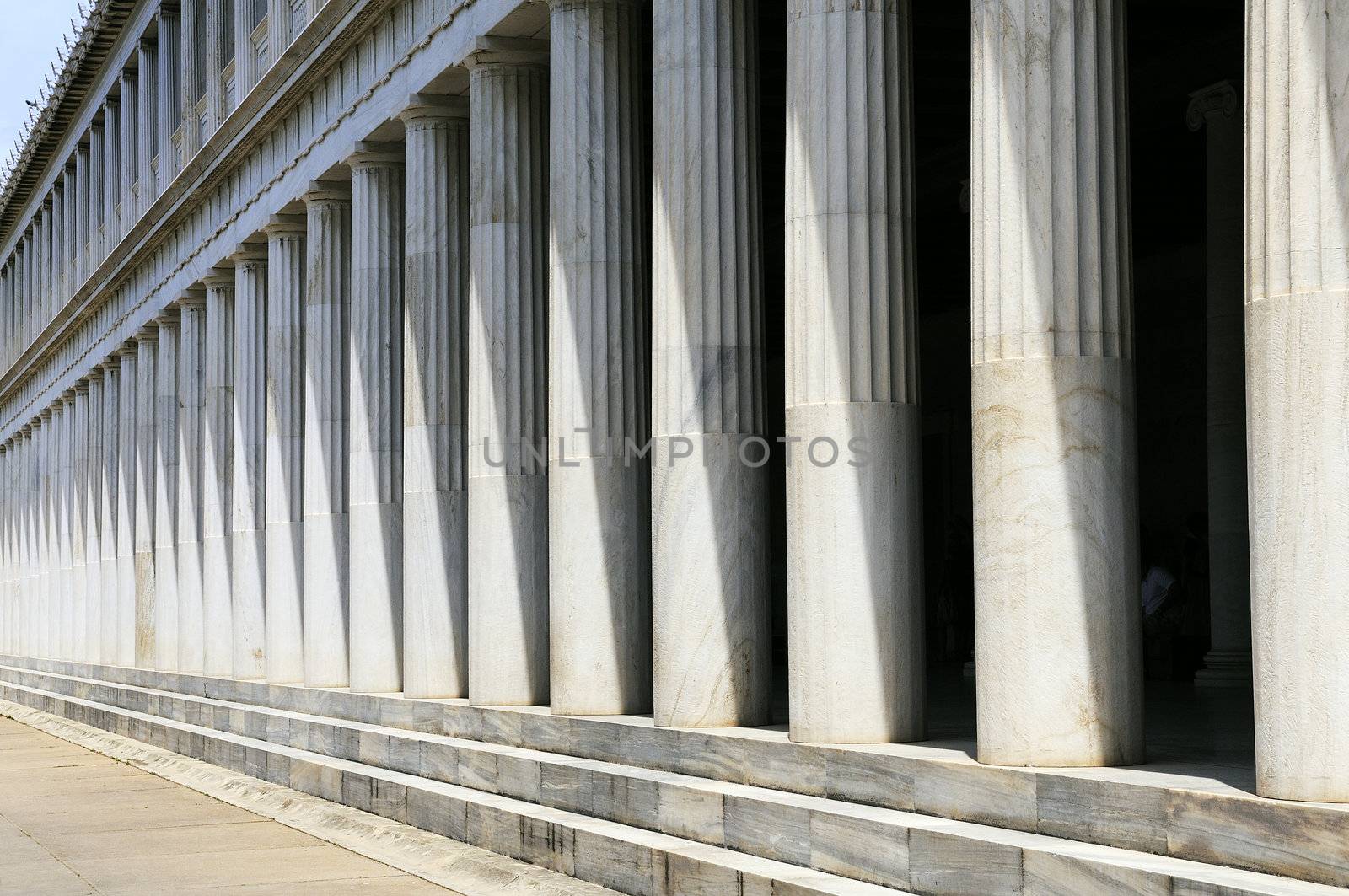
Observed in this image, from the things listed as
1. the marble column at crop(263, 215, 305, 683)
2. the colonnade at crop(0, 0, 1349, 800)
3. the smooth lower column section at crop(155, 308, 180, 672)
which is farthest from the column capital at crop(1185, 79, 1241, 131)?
the smooth lower column section at crop(155, 308, 180, 672)

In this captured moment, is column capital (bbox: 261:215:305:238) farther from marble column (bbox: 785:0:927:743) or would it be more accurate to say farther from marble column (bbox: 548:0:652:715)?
marble column (bbox: 785:0:927:743)

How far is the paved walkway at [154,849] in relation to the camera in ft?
63.6

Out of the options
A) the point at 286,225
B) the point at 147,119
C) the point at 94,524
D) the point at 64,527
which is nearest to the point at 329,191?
the point at 286,225

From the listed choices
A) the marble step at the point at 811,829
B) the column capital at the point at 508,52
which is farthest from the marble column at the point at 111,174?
the column capital at the point at 508,52

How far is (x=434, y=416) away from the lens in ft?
88.7

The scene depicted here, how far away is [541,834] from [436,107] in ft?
39.1

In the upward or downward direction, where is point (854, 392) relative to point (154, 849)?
upward

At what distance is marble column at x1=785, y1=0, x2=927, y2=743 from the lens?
16484 millimetres

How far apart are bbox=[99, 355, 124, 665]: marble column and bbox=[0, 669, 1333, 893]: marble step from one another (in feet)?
93.5

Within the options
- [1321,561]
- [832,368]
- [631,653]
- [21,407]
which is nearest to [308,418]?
[631,653]

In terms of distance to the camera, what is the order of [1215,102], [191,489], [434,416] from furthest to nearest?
[191,489]
[434,416]
[1215,102]

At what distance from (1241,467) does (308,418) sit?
15.7m

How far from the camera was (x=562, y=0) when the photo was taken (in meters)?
22.1

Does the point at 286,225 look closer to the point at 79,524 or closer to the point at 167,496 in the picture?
the point at 167,496
